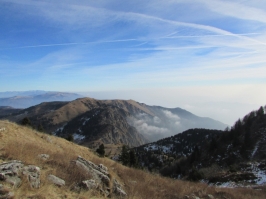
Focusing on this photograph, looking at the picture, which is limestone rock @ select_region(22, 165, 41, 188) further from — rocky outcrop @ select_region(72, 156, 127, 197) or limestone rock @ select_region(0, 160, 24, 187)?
rocky outcrop @ select_region(72, 156, 127, 197)

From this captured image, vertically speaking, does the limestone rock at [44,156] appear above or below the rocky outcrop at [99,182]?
above

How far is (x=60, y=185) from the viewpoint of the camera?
789cm

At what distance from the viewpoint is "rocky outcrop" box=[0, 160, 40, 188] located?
22.6ft

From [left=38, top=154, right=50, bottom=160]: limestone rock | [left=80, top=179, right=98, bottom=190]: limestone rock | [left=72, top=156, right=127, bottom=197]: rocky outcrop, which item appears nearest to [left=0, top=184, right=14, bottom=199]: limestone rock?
[left=72, top=156, right=127, bottom=197]: rocky outcrop

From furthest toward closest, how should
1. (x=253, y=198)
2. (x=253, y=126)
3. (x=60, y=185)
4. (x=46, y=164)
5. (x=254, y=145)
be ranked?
(x=253, y=126) < (x=254, y=145) < (x=253, y=198) < (x=46, y=164) < (x=60, y=185)

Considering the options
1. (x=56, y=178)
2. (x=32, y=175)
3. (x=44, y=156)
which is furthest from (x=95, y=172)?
(x=32, y=175)

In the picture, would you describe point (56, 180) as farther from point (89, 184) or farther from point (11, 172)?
point (11, 172)

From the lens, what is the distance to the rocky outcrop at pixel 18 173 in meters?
6.89

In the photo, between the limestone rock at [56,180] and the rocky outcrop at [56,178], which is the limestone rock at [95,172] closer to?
the rocky outcrop at [56,178]

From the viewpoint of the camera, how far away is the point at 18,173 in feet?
24.4

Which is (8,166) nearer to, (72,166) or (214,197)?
(72,166)

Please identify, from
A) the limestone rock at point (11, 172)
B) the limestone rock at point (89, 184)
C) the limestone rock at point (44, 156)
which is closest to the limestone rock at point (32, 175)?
the limestone rock at point (11, 172)

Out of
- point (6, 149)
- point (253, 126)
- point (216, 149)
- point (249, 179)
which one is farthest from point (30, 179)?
point (253, 126)

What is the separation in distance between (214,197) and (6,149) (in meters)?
11.9
